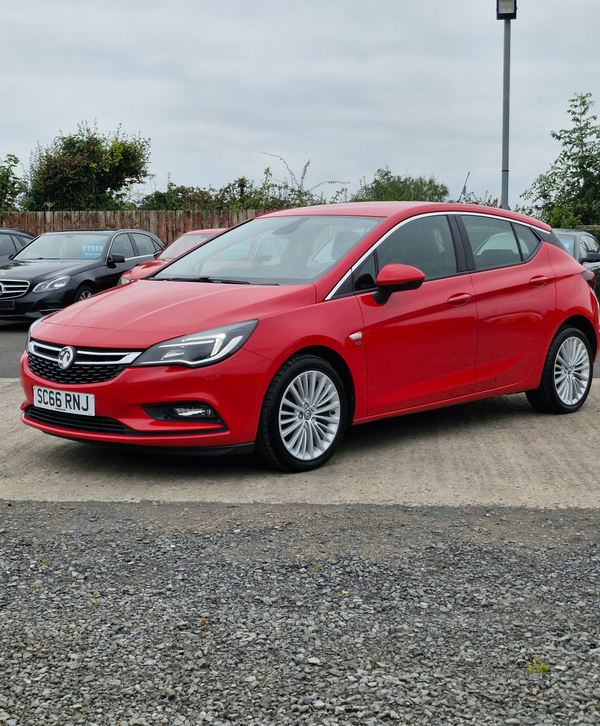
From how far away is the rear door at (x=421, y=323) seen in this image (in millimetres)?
5930

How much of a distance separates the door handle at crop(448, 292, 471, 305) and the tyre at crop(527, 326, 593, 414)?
1099 mm

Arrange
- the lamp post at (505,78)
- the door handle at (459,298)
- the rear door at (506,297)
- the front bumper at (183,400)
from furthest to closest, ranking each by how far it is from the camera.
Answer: the lamp post at (505,78), the rear door at (506,297), the door handle at (459,298), the front bumper at (183,400)

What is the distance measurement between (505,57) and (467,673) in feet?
48.4

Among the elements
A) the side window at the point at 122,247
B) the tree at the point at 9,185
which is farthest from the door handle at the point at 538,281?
the tree at the point at 9,185

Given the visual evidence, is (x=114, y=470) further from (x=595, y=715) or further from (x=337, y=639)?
(x=595, y=715)

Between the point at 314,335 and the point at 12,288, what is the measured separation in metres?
9.69

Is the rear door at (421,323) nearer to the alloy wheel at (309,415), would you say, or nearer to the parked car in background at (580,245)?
the alloy wheel at (309,415)

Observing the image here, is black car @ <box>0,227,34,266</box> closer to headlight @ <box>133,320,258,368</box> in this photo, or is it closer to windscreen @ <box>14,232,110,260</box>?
windscreen @ <box>14,232,110,260</box>

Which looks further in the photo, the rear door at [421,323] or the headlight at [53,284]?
the headlight at [53,284]

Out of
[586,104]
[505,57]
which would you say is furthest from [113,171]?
[505,57]

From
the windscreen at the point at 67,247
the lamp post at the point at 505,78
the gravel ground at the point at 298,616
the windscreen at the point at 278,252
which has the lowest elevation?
the gravel ground at the point at 298,616

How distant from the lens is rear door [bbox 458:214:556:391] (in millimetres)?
6672

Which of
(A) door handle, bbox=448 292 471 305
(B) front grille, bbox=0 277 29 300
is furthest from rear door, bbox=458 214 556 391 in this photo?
(B) front grille, bbox=0 277 29 300

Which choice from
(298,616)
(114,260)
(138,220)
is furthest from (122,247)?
(298,616)
